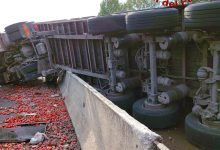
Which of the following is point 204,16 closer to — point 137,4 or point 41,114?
point 41,114

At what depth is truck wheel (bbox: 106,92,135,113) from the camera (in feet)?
20.2

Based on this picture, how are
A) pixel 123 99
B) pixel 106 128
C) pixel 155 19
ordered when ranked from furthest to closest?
pixel 123 99
pixel 155 19
pixel 106 128

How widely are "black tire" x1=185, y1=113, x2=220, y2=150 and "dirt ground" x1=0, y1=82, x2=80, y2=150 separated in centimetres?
197

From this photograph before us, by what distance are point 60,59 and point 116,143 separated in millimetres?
7600

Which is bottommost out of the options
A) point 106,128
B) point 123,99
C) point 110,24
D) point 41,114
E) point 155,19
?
point 41,114

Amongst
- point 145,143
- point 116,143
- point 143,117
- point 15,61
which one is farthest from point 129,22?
point 15,61

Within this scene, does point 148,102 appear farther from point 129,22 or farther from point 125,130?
point 125,130

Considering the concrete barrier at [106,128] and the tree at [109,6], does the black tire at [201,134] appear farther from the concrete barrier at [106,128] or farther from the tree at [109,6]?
the tree at [109,6]

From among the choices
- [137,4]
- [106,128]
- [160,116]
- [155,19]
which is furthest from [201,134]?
[137,4]

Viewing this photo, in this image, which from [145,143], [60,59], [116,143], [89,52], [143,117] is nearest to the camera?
[145,143]

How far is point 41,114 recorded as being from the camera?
621cm

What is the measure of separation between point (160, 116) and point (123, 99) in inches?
52.6

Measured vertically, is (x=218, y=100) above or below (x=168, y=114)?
above

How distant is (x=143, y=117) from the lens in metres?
5.24
